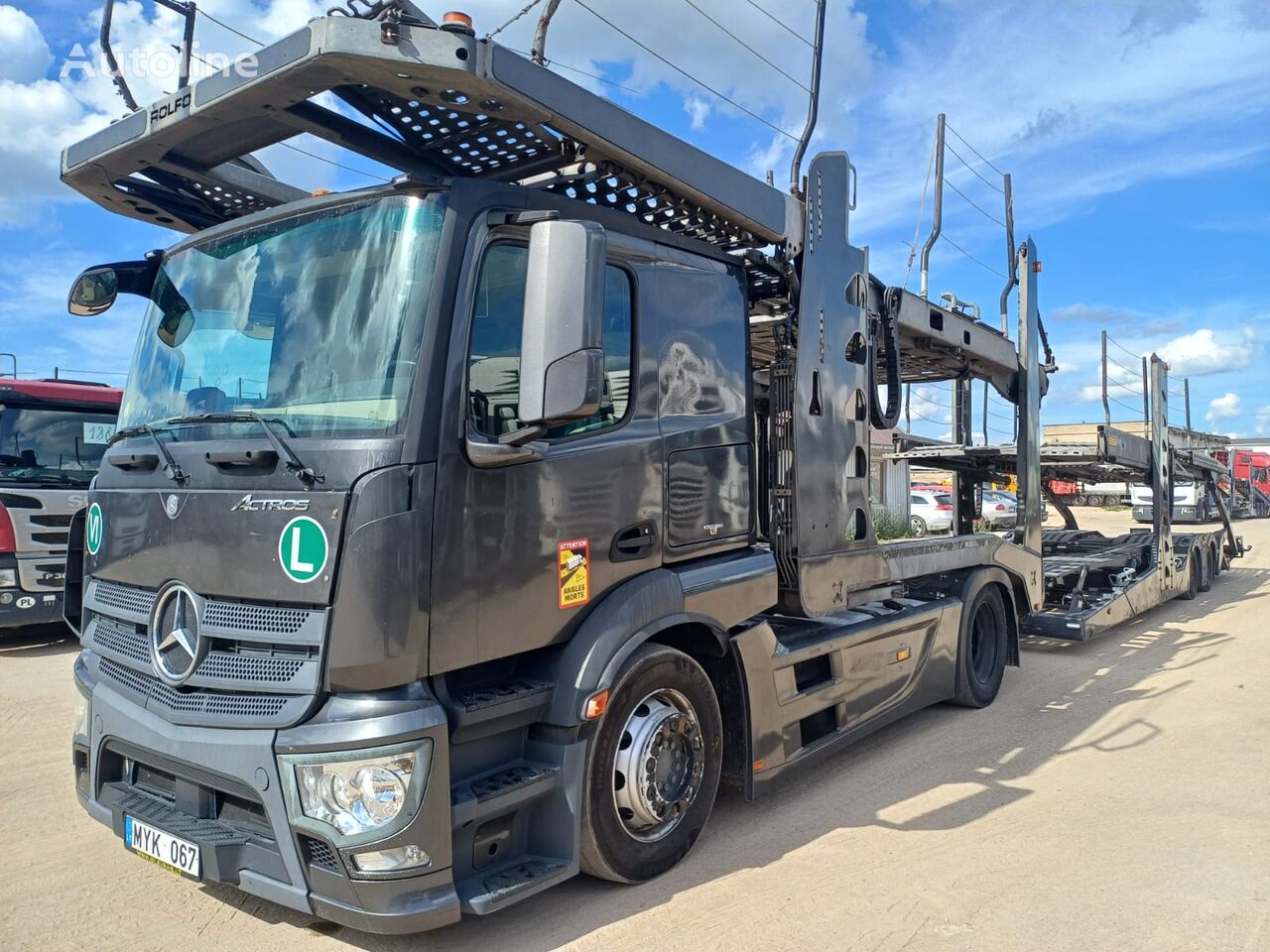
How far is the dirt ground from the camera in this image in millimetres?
3402

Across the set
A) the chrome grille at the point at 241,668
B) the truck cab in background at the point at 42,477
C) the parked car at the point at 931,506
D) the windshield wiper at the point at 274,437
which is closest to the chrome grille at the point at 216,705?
the chrome grille at the point at 241,668

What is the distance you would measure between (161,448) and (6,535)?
678 cm

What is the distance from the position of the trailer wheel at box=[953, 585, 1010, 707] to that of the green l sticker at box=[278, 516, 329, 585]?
500 cm

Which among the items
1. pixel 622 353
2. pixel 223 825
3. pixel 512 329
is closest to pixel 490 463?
pixel 512 329

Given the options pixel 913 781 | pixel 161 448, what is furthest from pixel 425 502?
pixel 913 781

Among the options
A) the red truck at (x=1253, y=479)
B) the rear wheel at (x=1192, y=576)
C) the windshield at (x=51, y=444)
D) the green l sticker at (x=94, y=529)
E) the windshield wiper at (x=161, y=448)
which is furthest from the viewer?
the red truck at (x=1253, y=479)

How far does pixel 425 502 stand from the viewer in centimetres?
298

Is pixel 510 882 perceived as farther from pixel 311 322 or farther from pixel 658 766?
pixel 311 322

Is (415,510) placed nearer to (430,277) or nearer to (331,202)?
(430,277)

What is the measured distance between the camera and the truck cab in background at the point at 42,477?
28.9ft

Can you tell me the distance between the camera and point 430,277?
3.15 m

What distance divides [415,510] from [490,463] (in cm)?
32

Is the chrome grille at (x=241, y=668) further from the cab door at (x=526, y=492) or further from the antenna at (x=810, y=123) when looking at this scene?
the antenna at (x=810, y=123)

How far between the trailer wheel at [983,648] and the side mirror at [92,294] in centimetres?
565
